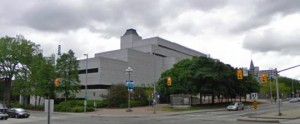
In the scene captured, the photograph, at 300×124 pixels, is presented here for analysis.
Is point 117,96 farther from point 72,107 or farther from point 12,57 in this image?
point 12,57

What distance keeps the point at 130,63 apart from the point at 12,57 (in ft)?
99.4

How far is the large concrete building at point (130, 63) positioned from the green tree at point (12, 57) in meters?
13.9

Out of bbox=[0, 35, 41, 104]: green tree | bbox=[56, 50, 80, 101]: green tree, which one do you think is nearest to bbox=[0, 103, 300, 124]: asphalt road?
bbox=[56, 50, 80, 101]: green tree

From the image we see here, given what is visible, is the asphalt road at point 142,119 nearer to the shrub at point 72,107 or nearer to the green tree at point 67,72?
the shrub at point 72,107

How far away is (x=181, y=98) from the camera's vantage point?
62250 millimetres

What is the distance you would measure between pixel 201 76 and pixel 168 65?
4179 centimetres

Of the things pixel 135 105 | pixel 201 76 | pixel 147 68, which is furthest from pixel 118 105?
pixel 147 68

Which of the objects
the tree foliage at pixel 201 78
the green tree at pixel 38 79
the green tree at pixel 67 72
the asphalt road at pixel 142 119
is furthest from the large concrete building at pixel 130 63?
the asphalt road at pixel 142 119

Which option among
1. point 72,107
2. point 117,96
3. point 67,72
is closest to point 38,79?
point 67,72

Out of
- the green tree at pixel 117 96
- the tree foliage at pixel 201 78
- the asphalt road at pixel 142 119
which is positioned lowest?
the asphalt road at pixel 142 119

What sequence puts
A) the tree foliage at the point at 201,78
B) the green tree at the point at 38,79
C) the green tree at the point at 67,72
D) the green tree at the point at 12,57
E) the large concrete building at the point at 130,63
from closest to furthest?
the tree foliage at the point at 201,78, the green tree at the point at 38,79, the green tree at the point at 67,72, the green tree at the point at 12,57, the large concrete building at the point at 130,63

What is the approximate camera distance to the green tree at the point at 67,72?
66.5 m

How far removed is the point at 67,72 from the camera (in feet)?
220

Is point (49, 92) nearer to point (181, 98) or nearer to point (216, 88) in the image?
point (181, 98)
